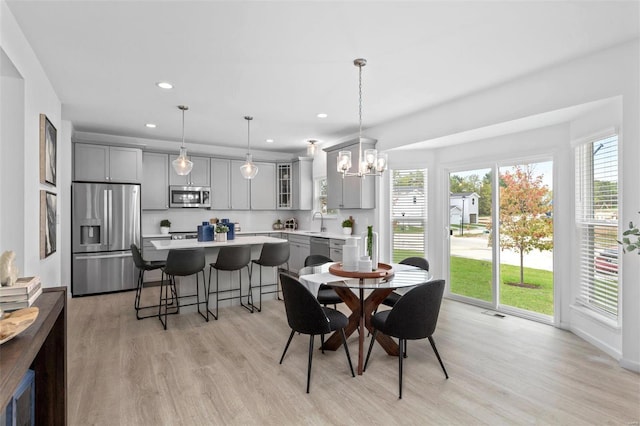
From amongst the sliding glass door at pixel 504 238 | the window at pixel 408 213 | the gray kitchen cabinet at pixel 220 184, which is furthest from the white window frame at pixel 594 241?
the gray kitchen cabinet at pixel 220 184

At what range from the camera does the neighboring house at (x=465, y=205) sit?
4789mm

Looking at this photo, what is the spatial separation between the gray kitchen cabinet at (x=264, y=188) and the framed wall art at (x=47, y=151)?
3813 mm

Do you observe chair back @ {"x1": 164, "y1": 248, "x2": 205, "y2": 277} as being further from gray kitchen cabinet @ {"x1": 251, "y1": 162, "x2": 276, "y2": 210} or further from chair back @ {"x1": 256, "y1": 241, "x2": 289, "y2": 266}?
gray kitchen cabinet @ {"x1": 251, "y1": 162, "x2": 276, "y2": 210}

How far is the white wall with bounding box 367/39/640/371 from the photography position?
2770 millimetres

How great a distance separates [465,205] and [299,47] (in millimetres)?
3325

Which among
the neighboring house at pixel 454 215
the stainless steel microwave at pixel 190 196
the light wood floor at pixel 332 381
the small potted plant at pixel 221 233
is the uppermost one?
the stainless steel microwave at pixel 190 196

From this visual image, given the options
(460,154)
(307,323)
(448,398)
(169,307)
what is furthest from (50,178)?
(460,154)

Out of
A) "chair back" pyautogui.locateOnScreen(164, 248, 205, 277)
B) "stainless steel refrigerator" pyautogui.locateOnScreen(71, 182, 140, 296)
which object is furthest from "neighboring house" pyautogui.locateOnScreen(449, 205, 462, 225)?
"stainless steel refrigerator" pyautogui.locateOnScreen(71, 182, 140, 296)

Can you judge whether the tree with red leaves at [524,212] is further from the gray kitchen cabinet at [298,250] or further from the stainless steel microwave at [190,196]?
the stainless steel microwave at [190,196]

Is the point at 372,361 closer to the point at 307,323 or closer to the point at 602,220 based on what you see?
the point at 307,323

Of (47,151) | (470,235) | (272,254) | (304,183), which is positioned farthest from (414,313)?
(304,183)

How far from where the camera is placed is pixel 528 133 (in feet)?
13.6

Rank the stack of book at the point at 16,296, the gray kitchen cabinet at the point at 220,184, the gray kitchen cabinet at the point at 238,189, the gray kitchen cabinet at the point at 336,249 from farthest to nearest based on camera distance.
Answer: the gray kitchen cabinet at the point at 238,189, the gray kitchen cabinet at the point at 220,184, the gray kitchen cabinet at the point at 336,249, the stack of book at the point at 16,296

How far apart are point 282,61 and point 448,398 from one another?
3053mm
